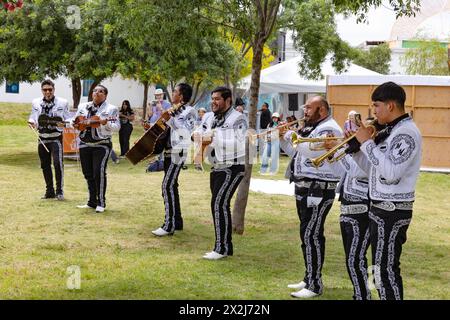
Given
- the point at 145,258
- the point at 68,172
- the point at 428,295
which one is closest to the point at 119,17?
the point at 145,258

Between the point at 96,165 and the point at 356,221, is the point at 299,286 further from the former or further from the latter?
the point at 96,165

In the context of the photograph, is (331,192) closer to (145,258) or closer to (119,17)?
(145,258)

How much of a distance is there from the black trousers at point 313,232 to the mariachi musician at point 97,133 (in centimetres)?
510

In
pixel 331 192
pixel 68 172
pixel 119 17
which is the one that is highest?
pixel 119 17

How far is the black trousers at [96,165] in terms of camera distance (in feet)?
39.1

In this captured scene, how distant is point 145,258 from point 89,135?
350 cm

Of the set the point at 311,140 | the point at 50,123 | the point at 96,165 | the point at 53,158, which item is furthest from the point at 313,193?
the point at 53,158

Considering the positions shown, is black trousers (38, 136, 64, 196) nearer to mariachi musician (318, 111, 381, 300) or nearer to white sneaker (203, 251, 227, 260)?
white sneaker (203, 251, 227, 260)

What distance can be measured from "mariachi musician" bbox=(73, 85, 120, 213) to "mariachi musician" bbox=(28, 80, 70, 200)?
1153 millimetres

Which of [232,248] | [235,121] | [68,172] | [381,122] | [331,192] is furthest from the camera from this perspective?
[68,172]

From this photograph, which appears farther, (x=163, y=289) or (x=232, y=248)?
(x=232, y=248)

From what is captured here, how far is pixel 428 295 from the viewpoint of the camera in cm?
766

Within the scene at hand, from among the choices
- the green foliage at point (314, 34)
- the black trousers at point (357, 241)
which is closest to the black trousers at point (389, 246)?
the black trousers at point (357, 241)

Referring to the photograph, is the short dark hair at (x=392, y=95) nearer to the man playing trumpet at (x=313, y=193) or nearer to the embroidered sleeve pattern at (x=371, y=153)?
the embroidered sleeve pattern at (x=371, y=153)
